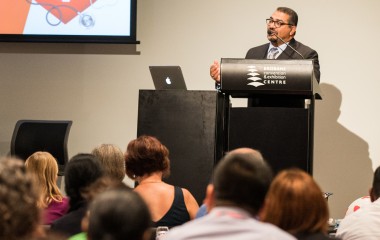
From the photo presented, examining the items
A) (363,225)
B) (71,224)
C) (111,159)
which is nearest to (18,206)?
(71,224)

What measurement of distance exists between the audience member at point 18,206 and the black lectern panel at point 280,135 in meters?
2.84

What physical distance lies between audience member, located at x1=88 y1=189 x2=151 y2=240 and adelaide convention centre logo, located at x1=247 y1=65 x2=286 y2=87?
2.67m

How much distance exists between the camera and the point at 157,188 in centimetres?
382

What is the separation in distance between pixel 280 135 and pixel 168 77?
3.34 feet

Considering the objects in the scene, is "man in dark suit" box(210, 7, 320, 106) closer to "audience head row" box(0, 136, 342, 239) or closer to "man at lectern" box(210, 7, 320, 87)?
"man at lectern" box(210, 7, 320, 87)

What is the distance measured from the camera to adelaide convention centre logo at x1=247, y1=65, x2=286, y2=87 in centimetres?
427

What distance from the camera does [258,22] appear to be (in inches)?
270

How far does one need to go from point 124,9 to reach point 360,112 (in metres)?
2.43

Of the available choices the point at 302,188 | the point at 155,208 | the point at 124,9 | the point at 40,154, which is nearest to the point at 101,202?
the point at 302,188

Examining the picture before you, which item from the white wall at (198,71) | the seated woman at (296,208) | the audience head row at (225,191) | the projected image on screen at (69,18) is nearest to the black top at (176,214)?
the audience head row at (225,191)

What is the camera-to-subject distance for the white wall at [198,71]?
6.75 metres

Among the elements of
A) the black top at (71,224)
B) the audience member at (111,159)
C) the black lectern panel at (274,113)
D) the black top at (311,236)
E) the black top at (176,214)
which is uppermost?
the black lectern panel at (274,113)

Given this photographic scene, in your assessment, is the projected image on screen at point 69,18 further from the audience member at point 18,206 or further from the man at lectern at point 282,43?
the audience member at point 18,206

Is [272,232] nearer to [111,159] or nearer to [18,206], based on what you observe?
[18,206]
